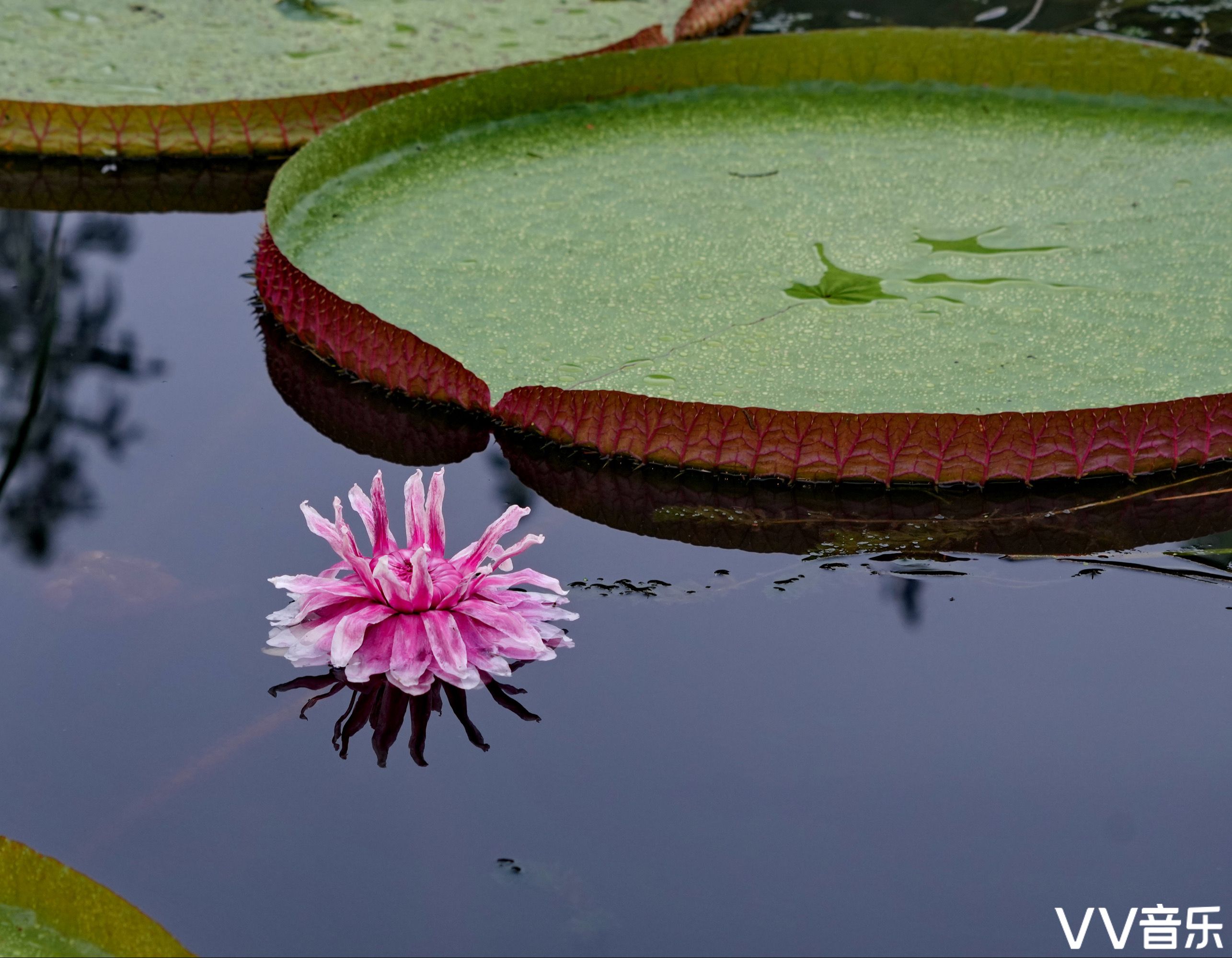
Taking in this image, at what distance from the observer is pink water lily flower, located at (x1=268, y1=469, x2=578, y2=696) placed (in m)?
1.83

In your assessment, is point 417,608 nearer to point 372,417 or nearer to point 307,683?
point 307,683

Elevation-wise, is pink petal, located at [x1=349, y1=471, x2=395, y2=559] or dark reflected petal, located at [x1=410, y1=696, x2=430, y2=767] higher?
pink petal, located at [x1=349, y1=471, x2=395, y2=559]

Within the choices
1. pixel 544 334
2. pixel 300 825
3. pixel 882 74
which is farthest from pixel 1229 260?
pixel 300 825

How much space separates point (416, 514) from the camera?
190cm

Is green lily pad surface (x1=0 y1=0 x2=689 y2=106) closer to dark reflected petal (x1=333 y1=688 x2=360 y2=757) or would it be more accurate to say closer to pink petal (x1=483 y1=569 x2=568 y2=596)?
pink petal (x1=483 y1=569 x2=568 y2=596)

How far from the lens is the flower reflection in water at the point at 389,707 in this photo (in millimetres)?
1754

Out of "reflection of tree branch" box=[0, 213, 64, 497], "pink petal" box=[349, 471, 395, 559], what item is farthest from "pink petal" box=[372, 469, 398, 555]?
"reflection of tree branch" box=[0, 213, 64, 497]

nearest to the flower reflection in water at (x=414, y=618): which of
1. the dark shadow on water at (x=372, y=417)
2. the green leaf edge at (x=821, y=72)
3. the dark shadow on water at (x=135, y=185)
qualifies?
the dark shadow on water at (x=372, y=417)

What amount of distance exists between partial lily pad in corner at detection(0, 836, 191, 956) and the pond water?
0.08m

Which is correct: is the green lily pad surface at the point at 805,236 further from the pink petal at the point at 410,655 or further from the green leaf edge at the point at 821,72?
the pink petal at the point at 410,655

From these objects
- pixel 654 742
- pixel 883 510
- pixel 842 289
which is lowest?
pixel 654 742

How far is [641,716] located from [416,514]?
416 mm

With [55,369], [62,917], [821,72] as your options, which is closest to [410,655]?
[62,917]

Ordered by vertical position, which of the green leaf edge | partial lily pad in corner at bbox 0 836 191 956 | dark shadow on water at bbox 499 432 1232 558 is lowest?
partial lily pad in corner at bbox 0 836 191 956
